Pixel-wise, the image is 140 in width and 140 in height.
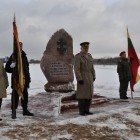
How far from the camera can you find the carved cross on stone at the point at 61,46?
531 inches

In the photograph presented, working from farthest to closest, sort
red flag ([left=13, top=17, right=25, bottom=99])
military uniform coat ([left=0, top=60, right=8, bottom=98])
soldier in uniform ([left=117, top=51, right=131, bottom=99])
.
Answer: soldier in uniform ([left=117, top=51, right=131, bottom=99]) → red flag ([left=13, top=17, right=25, bottom=99]) → military uniform coat ([left=0, top=60, right=8, bottom=98])

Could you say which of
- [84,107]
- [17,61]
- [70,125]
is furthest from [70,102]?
[70,125]

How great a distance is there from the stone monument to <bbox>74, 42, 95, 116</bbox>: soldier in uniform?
2.99 m

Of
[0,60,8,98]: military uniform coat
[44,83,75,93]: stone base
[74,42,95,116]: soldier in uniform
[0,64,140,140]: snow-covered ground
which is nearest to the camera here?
[0,64,140,140]: snow-covered ground

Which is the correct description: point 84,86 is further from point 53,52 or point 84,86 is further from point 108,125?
point 53,52

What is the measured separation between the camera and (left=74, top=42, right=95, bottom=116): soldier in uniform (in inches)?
399

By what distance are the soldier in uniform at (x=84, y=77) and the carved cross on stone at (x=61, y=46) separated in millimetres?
3219

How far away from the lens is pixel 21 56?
9.77 metres

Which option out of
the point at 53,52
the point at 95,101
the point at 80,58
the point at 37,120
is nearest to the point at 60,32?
the point at 53,52

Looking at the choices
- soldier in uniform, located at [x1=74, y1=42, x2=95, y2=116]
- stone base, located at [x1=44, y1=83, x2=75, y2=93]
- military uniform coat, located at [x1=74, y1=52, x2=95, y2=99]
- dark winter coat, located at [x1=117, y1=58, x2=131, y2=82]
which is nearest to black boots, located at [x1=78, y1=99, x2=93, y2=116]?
soldier in uniform, located at [x1=74, y1=42, x2=95, y2=116]

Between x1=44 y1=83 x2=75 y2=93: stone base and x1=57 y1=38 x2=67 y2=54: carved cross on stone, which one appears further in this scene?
x1=57 y1=38 x2=67 y2=54: carved cross on stone

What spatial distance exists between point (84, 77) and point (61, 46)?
139 inches

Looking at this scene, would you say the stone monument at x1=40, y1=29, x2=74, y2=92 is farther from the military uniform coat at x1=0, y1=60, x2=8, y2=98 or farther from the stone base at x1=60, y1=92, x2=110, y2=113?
the military uniform coat at x1=0, y1=60, x2=8, y2=98

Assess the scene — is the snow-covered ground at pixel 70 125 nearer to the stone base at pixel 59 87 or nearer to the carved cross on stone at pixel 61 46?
the stone base at pixel 59 87
